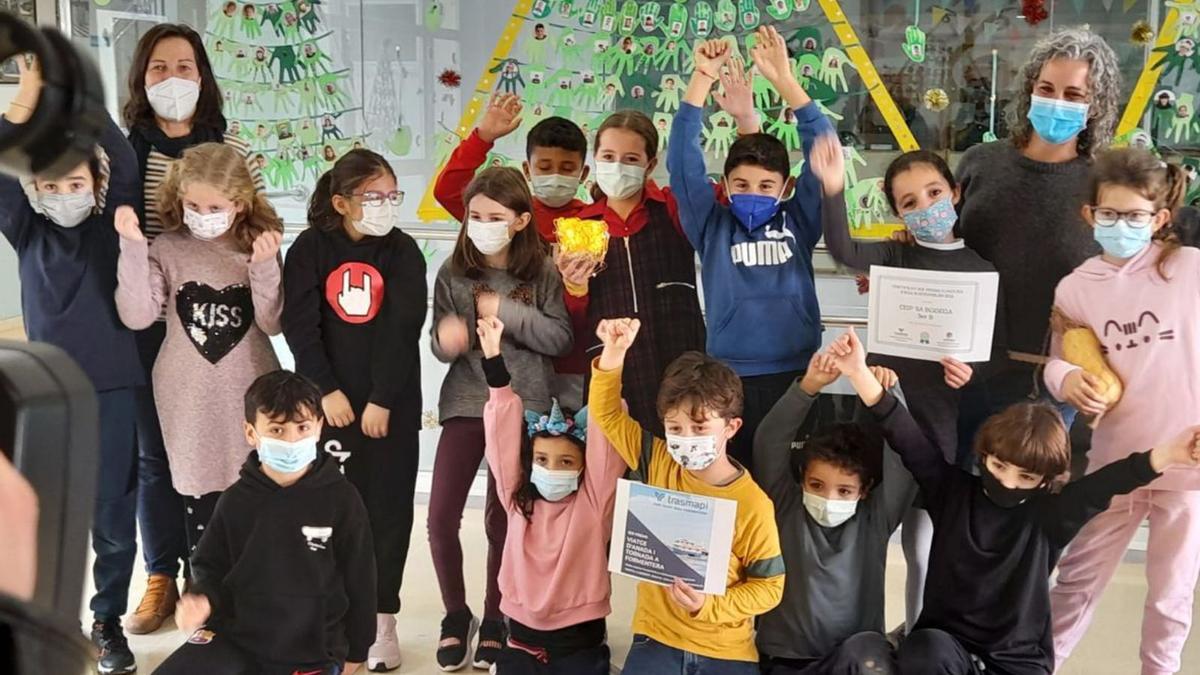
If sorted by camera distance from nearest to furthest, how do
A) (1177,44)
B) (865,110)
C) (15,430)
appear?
(15,430), (1177,44), (865,110)

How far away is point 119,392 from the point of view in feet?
9.98

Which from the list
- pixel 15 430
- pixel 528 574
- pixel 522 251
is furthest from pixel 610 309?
pixel 15 430

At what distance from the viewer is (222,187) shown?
289 centimetres

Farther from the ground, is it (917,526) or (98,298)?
(98,298)

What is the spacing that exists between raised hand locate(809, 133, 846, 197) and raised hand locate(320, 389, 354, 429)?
1.35 metres

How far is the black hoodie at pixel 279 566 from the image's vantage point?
2738 mm

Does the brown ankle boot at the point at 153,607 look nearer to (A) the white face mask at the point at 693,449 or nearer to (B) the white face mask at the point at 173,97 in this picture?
(B) the white face mask at the point at 173,97

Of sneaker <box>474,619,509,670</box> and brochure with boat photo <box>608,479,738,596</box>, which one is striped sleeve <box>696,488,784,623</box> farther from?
sneaker <box>474,619,509,670</box>

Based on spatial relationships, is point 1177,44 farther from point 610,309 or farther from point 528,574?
point 528,574

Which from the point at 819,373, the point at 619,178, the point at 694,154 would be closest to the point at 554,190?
the point at 619,178

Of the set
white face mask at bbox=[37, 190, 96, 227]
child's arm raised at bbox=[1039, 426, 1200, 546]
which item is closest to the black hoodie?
white face mask at bbox=[37, 190, 96, 227]

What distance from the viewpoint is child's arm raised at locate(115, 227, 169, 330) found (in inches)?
115

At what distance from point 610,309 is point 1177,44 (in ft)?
5.85

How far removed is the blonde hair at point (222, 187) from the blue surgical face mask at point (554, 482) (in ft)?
3.11
